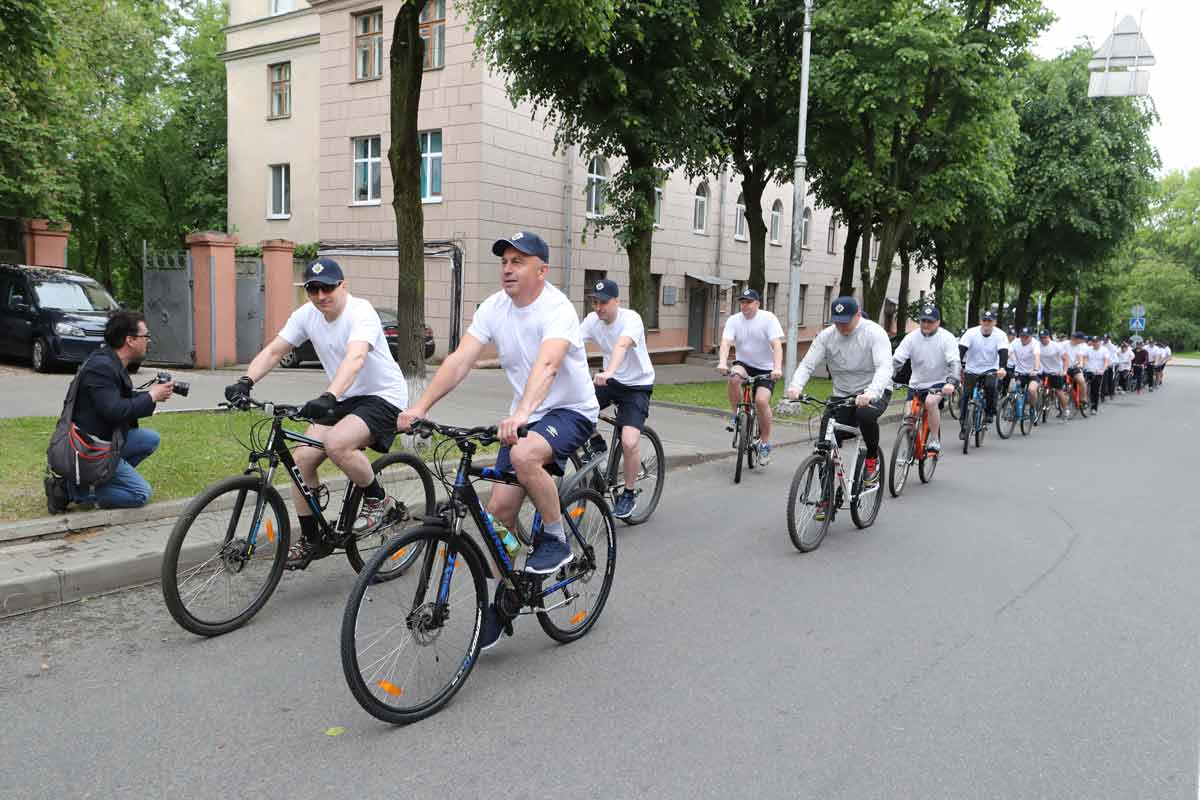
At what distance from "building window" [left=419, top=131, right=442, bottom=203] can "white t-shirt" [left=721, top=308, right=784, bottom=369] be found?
1482 cm

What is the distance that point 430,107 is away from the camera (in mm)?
22812

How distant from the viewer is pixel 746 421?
380 inches

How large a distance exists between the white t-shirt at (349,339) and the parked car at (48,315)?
12.2 m

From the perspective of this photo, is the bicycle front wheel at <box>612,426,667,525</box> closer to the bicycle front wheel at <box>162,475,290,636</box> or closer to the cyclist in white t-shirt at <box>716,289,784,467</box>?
the cyclist in white t-shirt at <box>716,289,784,467</box>

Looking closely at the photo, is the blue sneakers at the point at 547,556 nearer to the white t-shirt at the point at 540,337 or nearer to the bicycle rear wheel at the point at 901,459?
the white t-shirt at the point at 540,337

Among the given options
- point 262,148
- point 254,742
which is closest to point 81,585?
point 254,742

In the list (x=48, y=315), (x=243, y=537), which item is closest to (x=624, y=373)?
(x=243, y=537)

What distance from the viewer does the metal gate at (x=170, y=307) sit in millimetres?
17766

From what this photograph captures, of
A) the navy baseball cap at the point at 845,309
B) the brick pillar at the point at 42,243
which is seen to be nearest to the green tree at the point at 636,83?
the navy baseball cap at the point at 845,309

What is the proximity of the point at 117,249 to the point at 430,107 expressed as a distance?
1995cm

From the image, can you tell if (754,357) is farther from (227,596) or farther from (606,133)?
(606,133)

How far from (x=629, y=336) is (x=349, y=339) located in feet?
8.71

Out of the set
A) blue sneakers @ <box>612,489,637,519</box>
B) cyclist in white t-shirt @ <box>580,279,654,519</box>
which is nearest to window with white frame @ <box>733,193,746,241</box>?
cyclist in white t-shirt @ <box>580,279,654,519</box>

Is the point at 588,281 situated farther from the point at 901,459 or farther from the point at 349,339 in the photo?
the point at 349,339
